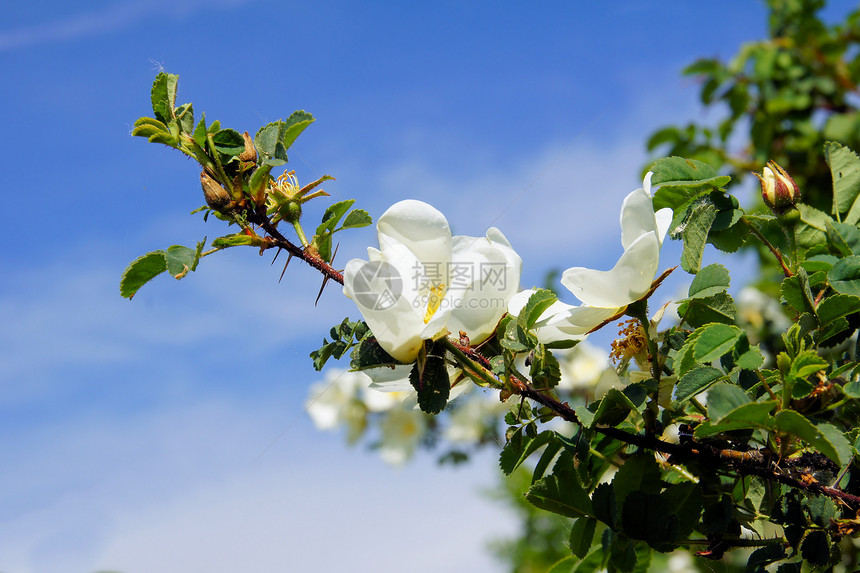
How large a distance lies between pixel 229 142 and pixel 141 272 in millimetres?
184

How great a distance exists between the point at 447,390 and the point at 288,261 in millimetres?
236

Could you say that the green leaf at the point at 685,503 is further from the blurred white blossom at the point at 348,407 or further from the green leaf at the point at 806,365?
the blurred white blossom at the point at 348,407

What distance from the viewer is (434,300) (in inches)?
33.0

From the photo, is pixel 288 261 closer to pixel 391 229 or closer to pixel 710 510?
pixel 391 229

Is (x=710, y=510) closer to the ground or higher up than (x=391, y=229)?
closer to the ground

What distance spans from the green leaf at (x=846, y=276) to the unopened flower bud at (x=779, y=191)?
100mm

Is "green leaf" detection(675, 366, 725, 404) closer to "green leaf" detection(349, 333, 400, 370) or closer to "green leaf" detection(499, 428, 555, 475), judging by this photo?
"green leaf" detection(499, 428, 555, 475)

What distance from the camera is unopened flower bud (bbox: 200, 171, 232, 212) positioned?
31.0 inches

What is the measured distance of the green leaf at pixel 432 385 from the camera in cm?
78

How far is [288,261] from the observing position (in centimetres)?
82

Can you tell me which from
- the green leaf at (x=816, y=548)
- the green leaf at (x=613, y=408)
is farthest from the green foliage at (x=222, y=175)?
the green leaf at (x=816, y=548)

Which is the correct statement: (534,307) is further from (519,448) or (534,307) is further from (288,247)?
(288,247)

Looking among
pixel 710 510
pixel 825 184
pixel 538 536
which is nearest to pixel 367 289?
pixel 710 510

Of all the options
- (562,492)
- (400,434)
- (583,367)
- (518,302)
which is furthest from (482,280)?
(583,367)
